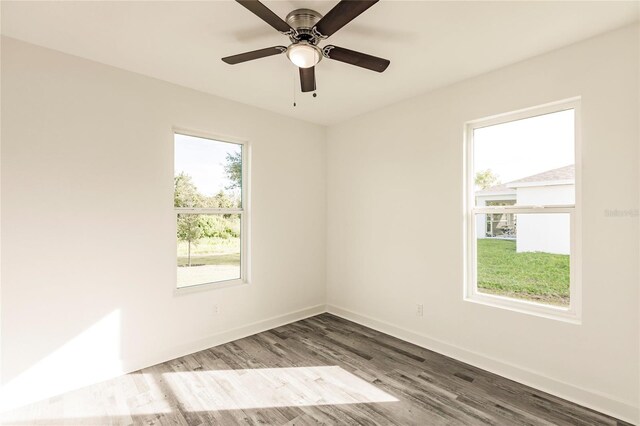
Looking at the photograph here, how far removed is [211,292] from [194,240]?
59cm

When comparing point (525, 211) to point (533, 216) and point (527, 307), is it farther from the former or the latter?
point (527, 307)

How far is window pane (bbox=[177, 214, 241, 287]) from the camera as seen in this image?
322cm

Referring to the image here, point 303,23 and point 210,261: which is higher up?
point 303,23

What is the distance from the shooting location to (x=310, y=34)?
197 centimetres

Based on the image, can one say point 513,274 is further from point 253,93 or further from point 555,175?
point 253,93

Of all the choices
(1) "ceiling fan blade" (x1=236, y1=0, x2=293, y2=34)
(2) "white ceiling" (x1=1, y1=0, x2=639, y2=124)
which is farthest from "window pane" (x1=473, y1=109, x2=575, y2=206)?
(1) "ceiling fan blade" (x1=236, y1=0, x2=293, y2=34)

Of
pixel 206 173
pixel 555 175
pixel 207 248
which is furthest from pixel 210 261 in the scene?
pixel 555 175

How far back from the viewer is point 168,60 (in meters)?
2.62

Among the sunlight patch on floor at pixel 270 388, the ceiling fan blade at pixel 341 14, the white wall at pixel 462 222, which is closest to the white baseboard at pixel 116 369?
the sunlight patch on floor at pixel 270 388

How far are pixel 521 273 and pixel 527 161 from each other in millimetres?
995

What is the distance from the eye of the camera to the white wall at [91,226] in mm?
2299

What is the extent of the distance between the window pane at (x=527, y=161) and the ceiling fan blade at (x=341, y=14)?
1.94 m

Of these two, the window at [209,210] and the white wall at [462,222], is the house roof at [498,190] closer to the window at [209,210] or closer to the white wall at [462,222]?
the white wall at [462,222]

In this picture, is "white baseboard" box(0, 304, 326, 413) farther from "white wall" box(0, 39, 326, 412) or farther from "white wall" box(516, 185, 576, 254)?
"white wall" box(516, 185, 576, 254)
